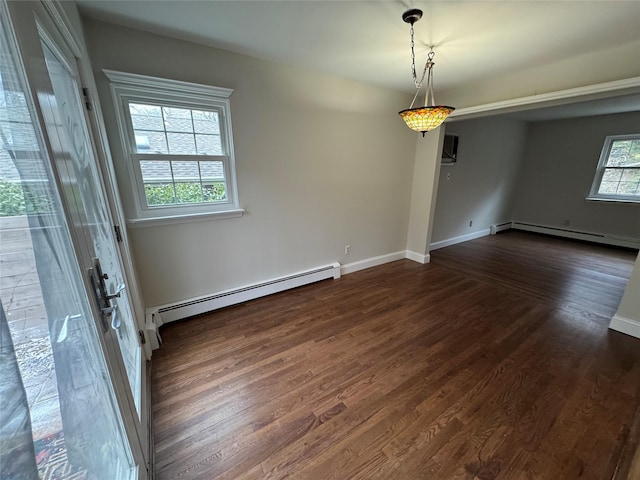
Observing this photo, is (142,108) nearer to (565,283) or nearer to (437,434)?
(437,434)

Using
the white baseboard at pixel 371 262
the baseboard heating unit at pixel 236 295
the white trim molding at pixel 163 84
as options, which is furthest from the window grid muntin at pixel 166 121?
the white baseboard at pixel 371 262

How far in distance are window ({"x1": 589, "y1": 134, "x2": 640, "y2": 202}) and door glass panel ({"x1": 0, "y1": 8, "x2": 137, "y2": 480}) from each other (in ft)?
26.0

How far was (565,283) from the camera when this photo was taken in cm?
339

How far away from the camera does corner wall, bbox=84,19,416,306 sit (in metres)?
2.06

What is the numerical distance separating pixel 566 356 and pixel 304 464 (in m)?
2.24

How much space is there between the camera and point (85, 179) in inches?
48.2

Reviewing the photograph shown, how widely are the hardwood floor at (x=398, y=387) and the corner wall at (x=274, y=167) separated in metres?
0.54

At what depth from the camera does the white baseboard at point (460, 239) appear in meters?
4.81

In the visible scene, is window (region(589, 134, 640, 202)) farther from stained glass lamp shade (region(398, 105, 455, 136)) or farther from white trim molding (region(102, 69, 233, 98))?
white trim molding (region(102, 69, 233, 98))

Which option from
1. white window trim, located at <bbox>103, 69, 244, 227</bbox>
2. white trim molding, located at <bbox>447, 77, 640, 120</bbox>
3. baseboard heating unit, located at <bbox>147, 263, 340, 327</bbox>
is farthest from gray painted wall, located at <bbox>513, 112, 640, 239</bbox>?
Answer: white window trim, located at <bbox>103, 69, 244, 227</bbox>

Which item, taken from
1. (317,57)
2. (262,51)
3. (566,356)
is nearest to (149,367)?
(262,51)

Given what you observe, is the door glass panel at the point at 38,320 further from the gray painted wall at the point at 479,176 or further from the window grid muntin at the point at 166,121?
the gray painted wall at the point at 479,176

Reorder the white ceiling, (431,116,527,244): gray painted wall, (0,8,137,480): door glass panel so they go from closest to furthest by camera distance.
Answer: (0,8,137,480): door glass panel
the white ceiling
(431,116,527,244): gray painted wall

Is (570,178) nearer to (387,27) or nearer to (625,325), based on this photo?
(625,325)
